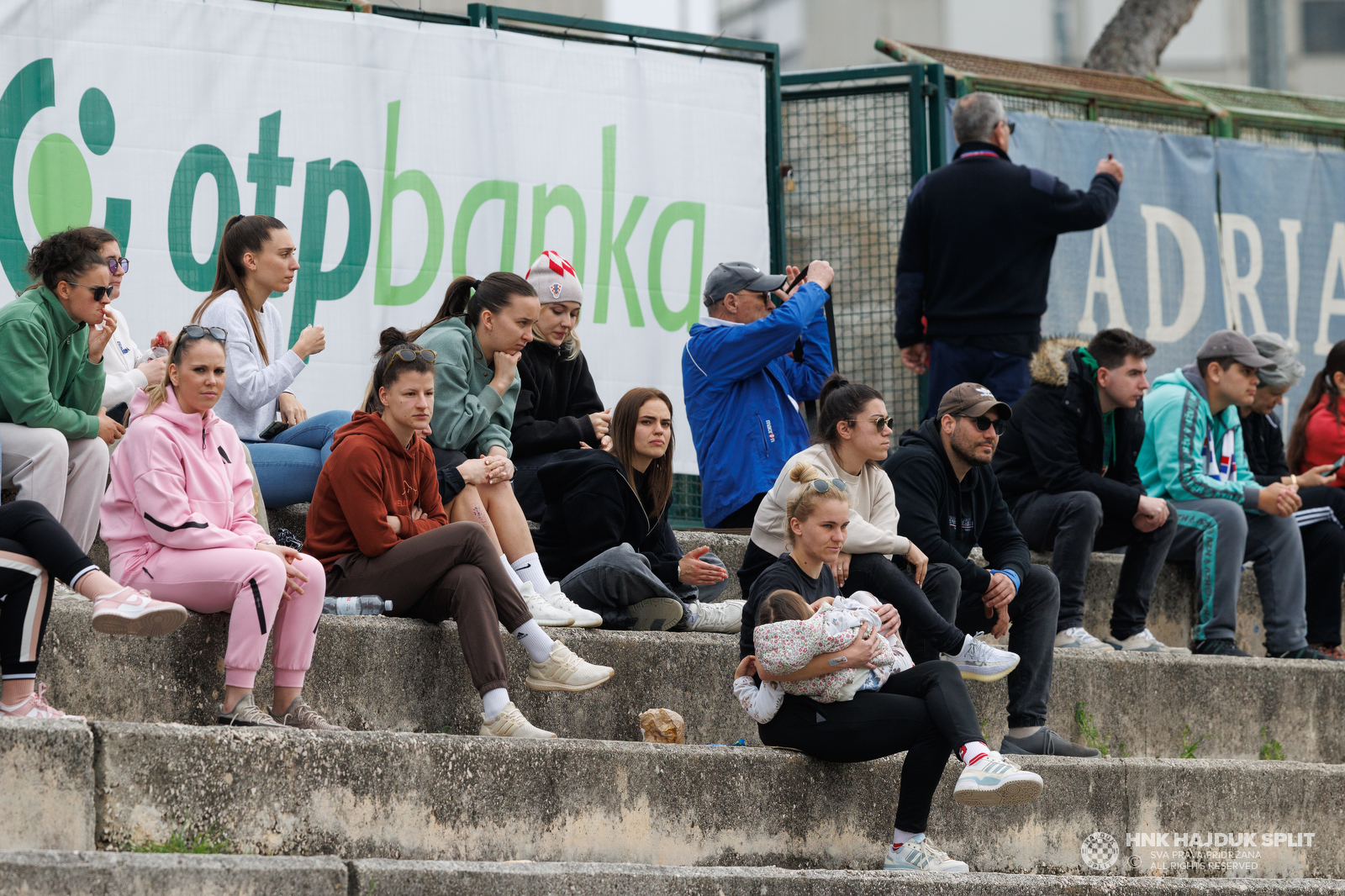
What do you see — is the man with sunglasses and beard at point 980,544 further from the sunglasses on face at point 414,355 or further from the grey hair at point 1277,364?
the grey hair at point 1277,364

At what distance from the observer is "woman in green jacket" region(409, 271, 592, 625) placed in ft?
17.9

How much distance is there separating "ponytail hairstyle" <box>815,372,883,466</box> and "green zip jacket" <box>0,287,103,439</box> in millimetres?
2375

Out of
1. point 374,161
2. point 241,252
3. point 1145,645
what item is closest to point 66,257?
point 241,252

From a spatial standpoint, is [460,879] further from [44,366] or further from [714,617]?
[714,617]

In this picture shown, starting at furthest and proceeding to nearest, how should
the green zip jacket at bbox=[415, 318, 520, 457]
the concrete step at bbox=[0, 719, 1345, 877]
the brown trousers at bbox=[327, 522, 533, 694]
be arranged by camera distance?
1. the green zip jacket at bbox=[415, 318, 520, 457]
2. the brown trousers at bbox=[327, 522, 533, 694]
3. the concrete step at bbox=[0, 719, 1345, 877]

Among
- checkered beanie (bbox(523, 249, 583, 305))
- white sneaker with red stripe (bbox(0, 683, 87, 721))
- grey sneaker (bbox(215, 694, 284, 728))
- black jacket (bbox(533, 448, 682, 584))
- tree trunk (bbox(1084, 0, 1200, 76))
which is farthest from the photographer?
tree trunk (bbox(1084, 0, 1200, 76))

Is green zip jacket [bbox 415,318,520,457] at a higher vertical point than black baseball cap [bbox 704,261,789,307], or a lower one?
lower

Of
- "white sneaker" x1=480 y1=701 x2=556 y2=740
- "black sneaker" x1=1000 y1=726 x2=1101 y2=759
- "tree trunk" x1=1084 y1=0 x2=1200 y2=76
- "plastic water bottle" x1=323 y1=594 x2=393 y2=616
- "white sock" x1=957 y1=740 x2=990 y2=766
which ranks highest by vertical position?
"tree trunk" x1=1084 y1=0 x2=1200 y2=76

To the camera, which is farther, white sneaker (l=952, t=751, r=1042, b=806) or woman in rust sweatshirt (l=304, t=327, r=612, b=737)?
woman in rust sweatshirt (l=304, t=327, r=612, b=737)

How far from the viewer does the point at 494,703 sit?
467cm

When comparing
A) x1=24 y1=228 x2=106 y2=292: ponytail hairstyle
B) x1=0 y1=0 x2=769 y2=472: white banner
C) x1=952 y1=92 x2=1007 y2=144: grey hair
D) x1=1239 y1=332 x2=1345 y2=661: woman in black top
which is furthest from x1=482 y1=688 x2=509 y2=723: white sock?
x1=1239 y1=332 x2=1345 y2=661: woman in black top

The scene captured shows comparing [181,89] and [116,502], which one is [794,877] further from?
[181,89]

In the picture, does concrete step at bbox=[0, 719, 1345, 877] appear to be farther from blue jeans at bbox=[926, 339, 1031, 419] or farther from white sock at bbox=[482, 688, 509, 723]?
blue jeans at bbox=[926, 339, 1031, 419]

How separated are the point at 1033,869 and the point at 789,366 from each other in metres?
2.35
